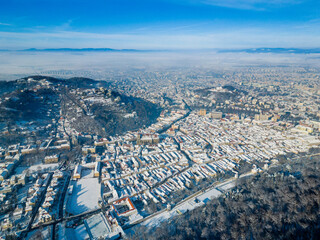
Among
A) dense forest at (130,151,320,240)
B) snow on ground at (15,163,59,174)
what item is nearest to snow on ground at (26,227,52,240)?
dense forest at (130,151,320,240)

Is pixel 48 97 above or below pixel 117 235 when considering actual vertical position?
above

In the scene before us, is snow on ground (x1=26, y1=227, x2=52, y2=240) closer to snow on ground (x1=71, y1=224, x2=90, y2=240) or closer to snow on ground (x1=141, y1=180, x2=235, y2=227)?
snow on ground (x1=71, y1=224, x2=90, y2=240)

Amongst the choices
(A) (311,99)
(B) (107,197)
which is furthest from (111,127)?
(A) (311,99)

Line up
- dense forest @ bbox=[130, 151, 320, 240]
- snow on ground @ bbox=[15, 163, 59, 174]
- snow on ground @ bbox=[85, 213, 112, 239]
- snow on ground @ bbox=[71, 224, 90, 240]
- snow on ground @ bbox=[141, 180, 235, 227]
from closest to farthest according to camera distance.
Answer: dense forest @ bbox=[130, 151, 320, 240]
snow on ground @ bbox=[71, 224, 90, 240]
snow on ground @ bbox=[85, 213, 112, 239]
snow on ground @ bbox=[141, 180, 235, 227]
snow on ground @ bbox=[15, 163, 59, 174]

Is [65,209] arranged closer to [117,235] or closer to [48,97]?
[117,235]

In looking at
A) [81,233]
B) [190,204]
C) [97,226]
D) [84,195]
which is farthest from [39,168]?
[190,204]

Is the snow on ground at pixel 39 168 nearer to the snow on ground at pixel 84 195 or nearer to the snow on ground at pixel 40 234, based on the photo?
the snow on ground at pixel 84 195

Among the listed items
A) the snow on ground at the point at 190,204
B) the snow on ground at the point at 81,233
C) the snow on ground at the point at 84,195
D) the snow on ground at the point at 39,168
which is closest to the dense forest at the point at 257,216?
the snow on ground at the point at 190,204
